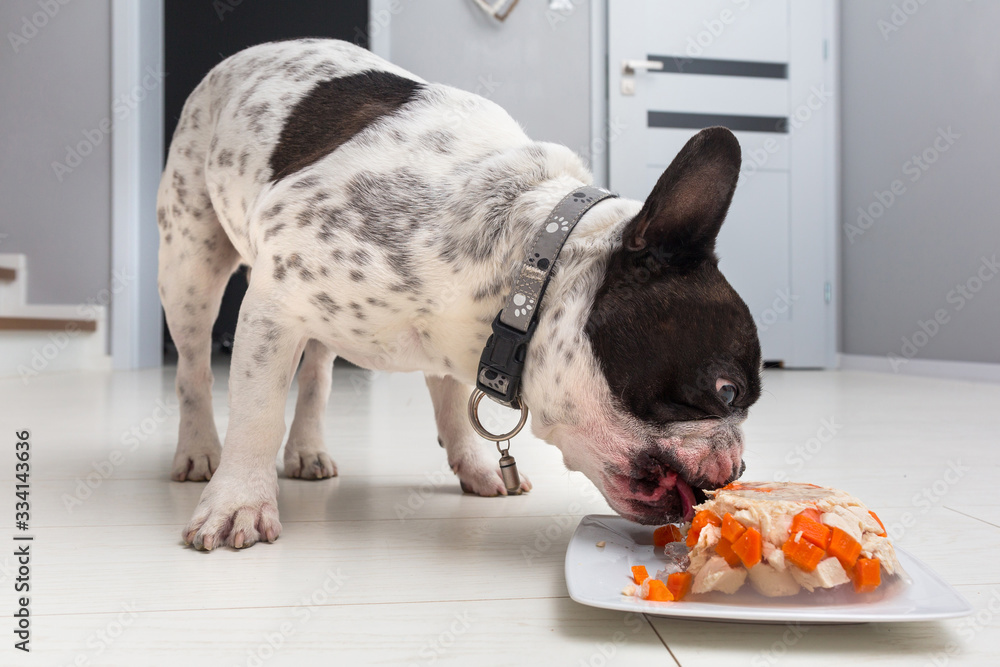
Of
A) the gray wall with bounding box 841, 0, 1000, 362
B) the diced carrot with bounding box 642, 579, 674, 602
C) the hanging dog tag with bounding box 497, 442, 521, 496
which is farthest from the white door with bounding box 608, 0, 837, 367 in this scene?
the diced carrot with bounding box 642, 579, 674, 602

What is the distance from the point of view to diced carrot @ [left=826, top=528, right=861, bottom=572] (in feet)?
3.00

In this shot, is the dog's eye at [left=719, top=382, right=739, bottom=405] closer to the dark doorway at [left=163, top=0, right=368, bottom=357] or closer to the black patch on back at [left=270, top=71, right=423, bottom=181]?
the black patch on back at [left=270, top=71, right=423, bottom=181]

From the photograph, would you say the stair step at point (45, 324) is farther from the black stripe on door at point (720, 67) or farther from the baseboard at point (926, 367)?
the baseboard at point (926, 367)

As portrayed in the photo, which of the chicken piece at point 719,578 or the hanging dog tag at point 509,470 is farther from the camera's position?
the hanging dog tag at point 509,470

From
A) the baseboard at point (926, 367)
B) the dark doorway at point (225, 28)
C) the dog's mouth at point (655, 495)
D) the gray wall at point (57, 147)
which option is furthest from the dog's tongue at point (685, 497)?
the dark doorway at point (225, 28)

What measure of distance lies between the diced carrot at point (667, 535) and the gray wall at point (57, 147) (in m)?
5.00

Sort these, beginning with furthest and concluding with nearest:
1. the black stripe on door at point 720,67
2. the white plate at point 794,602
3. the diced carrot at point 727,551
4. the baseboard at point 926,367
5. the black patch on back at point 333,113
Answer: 1. the black stripe on door at point 720,67
2. the baseboard at point 926,367
3. the black patch on back at point 333,113
4. the diced carrot at point 727,551
5. the white plate at point 794,602

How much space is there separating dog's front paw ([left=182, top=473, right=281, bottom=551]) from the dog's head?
51 centimetres

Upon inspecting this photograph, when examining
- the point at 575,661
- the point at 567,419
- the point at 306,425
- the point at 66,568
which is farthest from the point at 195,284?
the point at 575,661

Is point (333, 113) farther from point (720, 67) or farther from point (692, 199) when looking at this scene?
point (720, 67)

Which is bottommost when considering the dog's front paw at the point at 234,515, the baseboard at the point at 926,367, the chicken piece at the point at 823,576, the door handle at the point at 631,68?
the baseboard at the point at 926,367

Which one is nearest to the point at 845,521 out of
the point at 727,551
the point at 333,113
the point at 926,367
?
the point at 727,551

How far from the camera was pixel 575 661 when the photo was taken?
84cm

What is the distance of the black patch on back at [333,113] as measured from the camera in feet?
4.99
